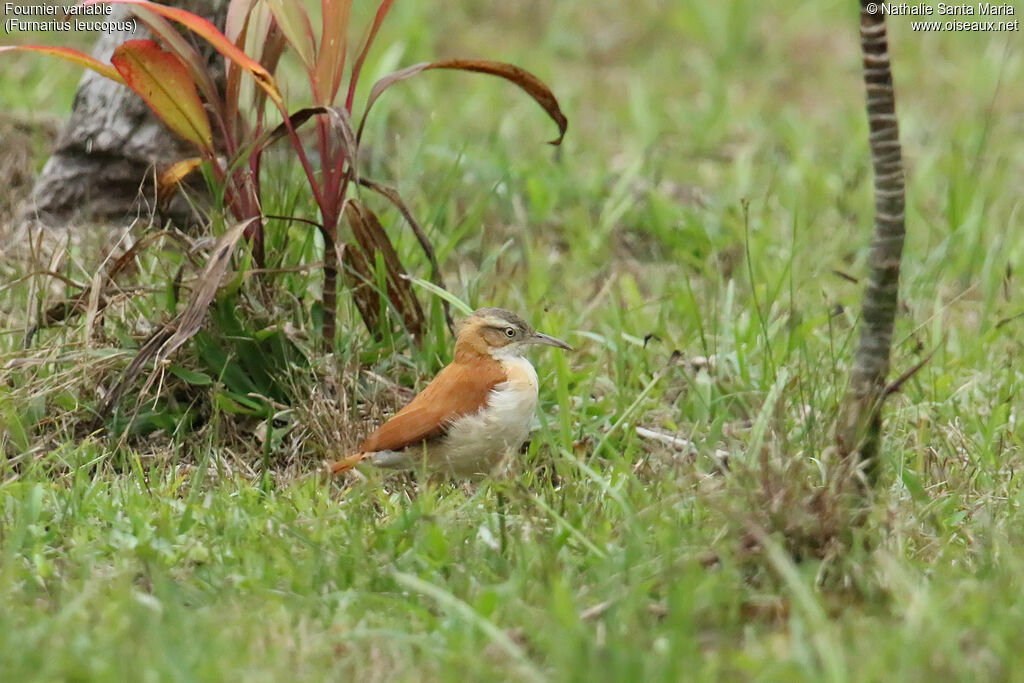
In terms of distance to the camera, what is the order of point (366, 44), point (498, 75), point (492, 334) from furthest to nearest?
point (492, 334)
point (366, 44)
point (498, 75)

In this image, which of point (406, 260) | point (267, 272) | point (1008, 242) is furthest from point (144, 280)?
point (1008, 242)

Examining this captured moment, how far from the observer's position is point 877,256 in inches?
146

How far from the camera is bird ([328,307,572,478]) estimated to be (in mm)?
4551

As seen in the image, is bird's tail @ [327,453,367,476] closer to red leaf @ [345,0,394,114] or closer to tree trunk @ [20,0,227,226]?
red leaf @ [345,0,394,114]

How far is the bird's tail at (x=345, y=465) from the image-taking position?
449 centimetres

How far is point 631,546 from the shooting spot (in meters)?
3.54

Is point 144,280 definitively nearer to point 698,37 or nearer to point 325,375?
point 325,375

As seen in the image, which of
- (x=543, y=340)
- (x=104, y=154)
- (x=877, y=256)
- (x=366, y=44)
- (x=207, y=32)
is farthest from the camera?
(x=104, y=154)

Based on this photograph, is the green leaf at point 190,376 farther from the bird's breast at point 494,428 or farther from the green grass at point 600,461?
the bird's breast at point 494,428

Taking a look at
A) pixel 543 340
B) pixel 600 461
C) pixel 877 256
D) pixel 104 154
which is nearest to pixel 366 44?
pixel 543 340

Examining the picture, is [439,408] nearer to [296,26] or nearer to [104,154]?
[296,26]

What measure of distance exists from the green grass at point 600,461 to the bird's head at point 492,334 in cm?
25

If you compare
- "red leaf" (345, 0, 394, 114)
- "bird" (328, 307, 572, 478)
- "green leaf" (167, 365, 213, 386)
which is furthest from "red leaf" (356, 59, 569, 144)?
"green leaf" (167, 365, 213, 386)

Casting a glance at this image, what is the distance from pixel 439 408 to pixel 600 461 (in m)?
0.59
